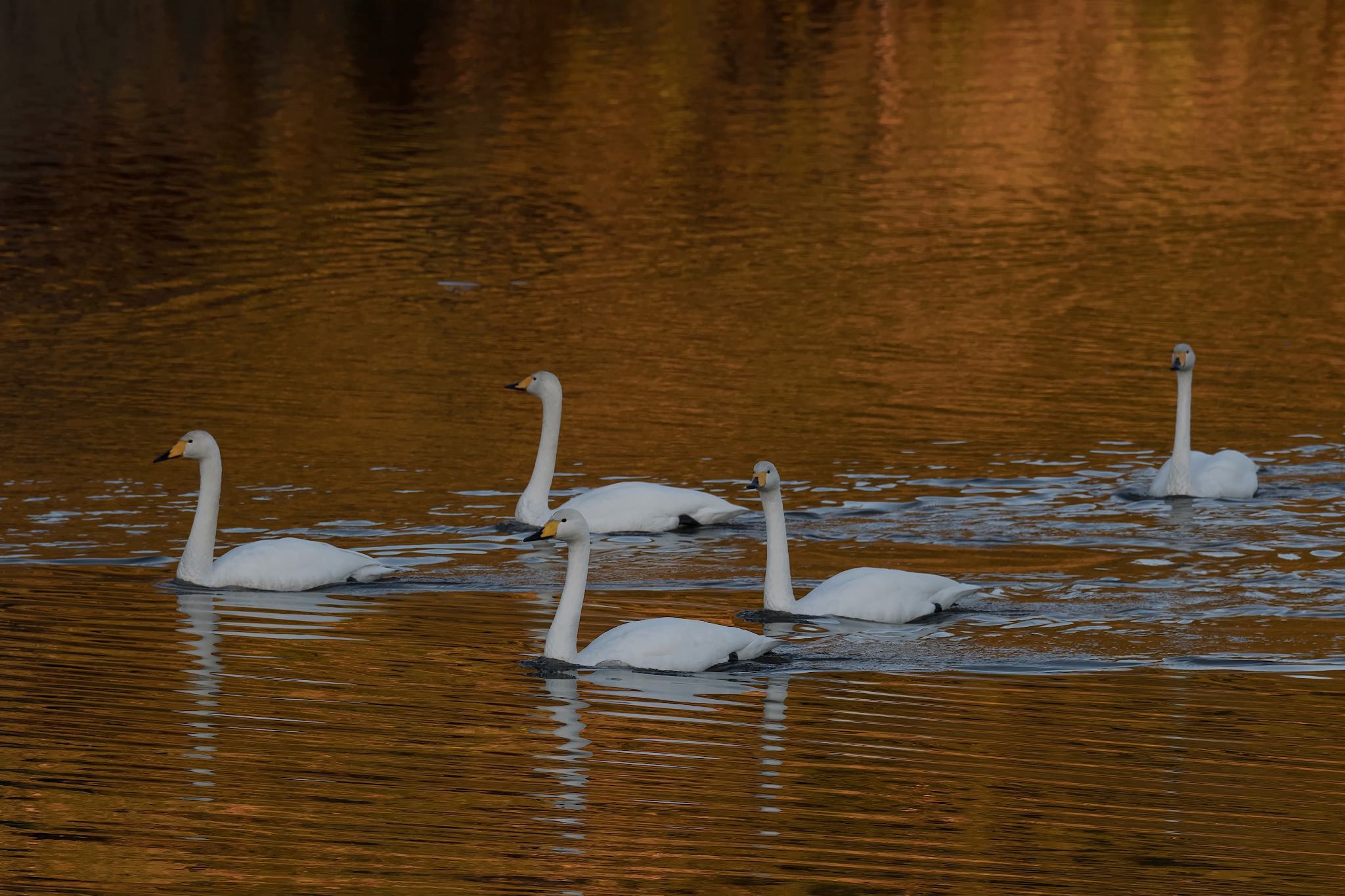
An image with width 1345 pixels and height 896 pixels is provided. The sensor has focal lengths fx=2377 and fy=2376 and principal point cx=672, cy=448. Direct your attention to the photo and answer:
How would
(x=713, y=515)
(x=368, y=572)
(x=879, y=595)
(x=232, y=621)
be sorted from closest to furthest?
(x=879, y=595) → (x=232, y=621) → (x=368, y=572) → (x=713, y=515)

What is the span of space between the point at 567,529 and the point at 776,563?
159 cm

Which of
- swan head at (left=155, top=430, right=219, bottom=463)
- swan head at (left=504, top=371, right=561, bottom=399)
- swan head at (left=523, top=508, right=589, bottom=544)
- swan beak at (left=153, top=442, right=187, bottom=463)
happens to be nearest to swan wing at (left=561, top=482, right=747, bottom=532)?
swan head at (left=504, top=371, right=561, bottom=399)

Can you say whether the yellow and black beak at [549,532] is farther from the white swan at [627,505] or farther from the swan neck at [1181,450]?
the swan neck at [1181,450]

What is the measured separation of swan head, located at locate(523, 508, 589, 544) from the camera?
11.9 m

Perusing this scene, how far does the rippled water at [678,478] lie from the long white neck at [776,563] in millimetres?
182

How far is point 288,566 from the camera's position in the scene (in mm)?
13547

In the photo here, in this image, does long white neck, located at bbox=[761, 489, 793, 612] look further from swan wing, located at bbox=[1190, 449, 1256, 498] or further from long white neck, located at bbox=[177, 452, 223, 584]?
swan wing, located at bbox=[1190, 449, 1256, 498]

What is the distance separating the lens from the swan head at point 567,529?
39.1 feet

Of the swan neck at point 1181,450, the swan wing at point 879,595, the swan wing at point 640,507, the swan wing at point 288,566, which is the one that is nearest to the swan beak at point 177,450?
the swan wing at point 288,566

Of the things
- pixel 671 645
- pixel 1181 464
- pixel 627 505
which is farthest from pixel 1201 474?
pixel 671 645

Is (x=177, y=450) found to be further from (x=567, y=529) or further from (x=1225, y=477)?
(x=1225, y=477)

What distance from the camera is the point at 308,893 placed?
26.2 feet

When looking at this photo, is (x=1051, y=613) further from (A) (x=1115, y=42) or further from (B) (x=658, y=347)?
(A) (x=1115, y=42)

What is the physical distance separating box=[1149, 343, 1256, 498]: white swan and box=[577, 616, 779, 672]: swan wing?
5.56 meters
